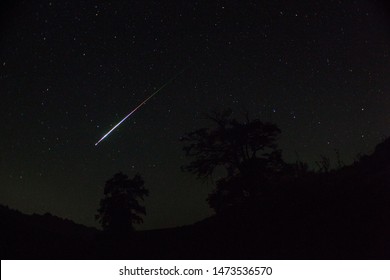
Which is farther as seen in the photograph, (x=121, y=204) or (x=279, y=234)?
(x=121, y=204)

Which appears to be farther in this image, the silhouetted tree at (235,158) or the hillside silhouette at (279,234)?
the silhouetted tree at (235,158)

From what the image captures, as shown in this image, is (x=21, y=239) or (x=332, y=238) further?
(x=21, y=239)

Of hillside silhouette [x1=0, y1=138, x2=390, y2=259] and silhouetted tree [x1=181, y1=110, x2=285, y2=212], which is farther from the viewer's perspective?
silhouetted tree [x1=181, y1=110, x2=285, y2=212]

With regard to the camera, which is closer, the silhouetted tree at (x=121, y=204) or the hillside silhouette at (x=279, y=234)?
the hillside silhouette at (x=279, y=234)
